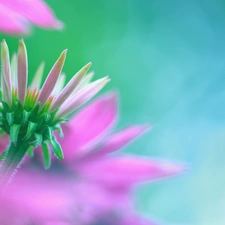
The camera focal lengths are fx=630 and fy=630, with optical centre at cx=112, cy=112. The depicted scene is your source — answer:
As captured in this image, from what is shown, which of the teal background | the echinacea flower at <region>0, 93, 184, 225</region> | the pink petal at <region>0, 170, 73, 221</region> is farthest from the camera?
the teal background

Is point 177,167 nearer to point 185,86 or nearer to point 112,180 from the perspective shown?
point 112,180

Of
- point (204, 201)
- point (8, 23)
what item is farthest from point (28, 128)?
point (204, 201)

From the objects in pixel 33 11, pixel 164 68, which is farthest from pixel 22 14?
pixel 164 68

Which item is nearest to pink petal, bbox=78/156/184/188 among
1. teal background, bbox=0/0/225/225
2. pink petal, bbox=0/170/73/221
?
pink petal, bbox=0/170/73/221

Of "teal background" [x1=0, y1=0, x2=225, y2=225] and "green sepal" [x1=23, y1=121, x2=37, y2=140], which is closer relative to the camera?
"green sepal" [x1=23, y1=121, x2=37, y2=140]

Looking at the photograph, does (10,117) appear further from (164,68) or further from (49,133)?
(164,68)

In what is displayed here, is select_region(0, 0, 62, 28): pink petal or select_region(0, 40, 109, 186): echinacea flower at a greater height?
select_region(0, 0, 62, 28): pink petal

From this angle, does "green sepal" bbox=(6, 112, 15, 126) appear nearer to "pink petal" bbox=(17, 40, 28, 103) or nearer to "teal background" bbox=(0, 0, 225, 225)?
"pink petal" bbox=(17, 40, 28, 103)
